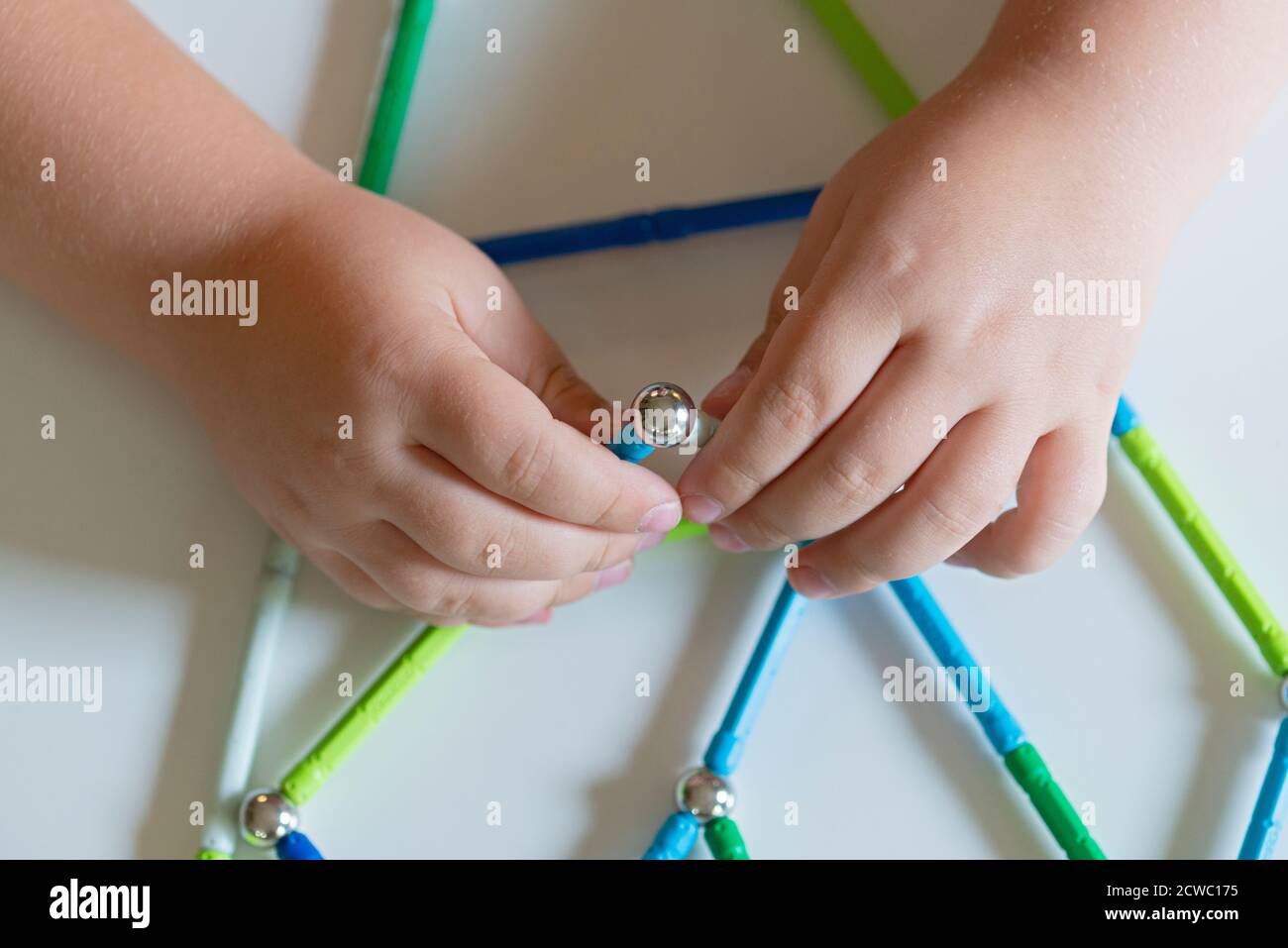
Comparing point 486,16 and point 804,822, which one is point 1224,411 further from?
point 486,16

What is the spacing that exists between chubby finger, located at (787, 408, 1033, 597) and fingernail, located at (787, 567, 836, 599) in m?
0.02

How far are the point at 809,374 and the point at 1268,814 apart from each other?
0.25 meters

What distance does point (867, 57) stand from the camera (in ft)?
1.64

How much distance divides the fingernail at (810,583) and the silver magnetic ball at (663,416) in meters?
0.10

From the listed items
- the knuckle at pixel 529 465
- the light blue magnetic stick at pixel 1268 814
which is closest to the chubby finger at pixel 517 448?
the knuckle at pixel 529 465

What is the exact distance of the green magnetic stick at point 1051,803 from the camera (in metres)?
0.46

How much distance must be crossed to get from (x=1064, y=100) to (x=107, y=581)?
1.34ft

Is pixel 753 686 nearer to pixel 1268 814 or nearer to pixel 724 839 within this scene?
pixel 724 839

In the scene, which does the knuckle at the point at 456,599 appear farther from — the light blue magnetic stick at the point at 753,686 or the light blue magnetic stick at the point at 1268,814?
the light blue magnetic stick at the point at 1268,814

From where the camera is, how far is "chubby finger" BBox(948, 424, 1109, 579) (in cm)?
43

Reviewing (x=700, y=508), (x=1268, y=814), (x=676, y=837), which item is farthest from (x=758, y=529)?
(x=1268, y=814)

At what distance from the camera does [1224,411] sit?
1.62 ft

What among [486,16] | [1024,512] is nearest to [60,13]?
[486,16]

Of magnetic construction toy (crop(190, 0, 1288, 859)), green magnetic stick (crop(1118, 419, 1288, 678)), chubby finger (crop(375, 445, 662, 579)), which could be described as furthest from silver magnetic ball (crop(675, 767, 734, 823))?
green magnetic stick (crop(1118, 419, 1288, 678))
